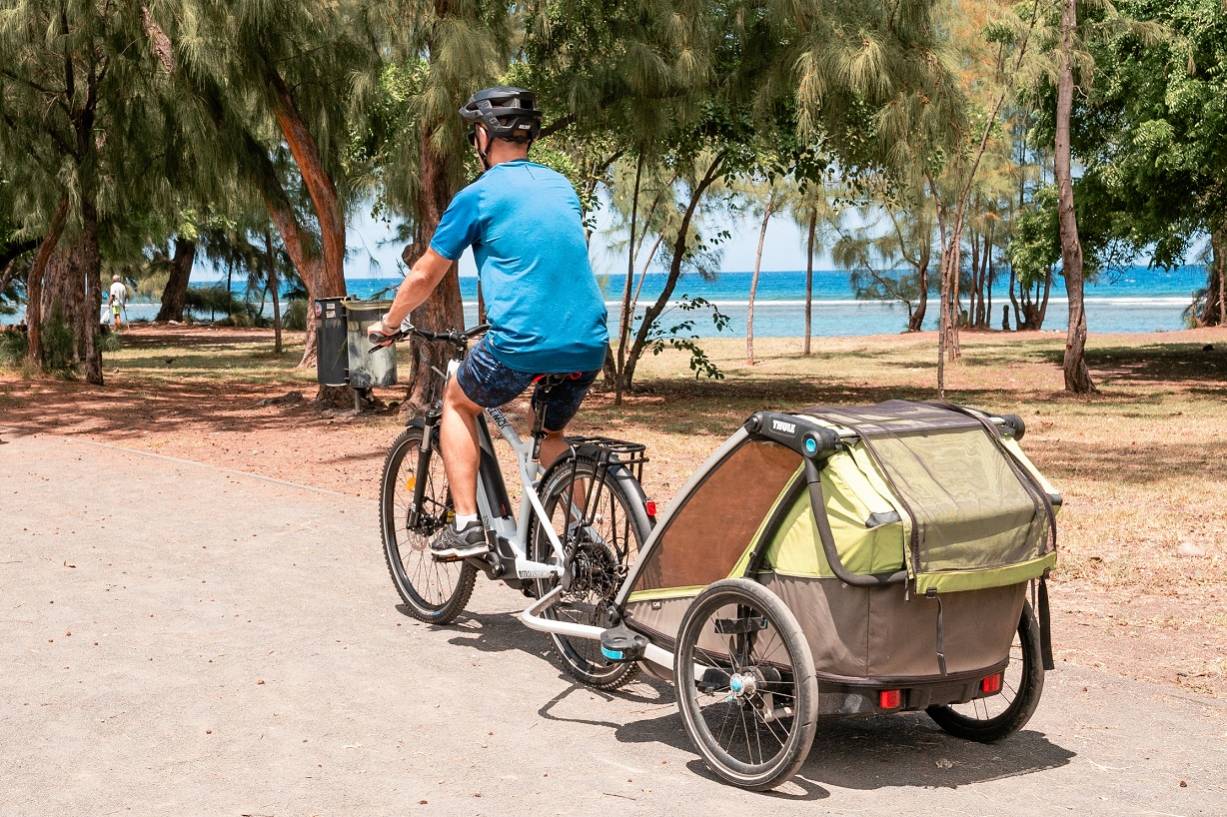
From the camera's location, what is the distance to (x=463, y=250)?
Result: 541 cm

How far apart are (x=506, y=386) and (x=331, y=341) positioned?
32.8 feet

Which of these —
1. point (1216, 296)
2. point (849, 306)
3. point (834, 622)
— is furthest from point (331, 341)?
point (849, 306)

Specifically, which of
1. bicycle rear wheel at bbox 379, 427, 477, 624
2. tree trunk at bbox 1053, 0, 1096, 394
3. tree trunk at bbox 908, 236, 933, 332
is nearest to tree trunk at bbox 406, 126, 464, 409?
tree trunk at bbox 1053, 0, 1096, 394

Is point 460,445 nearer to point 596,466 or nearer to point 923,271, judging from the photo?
point 596,466

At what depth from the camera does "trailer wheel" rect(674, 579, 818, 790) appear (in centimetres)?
410

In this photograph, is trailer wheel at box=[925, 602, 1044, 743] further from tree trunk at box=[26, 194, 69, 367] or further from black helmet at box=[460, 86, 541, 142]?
tree trunk at box=[26, 194, 69, 367]

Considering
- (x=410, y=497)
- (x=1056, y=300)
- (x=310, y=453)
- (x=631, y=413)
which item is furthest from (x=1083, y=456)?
(x=1056, y=300)

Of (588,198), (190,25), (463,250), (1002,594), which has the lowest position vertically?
(1002,594)

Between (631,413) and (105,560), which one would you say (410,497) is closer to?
(105,560)

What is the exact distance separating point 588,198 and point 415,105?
630 cm

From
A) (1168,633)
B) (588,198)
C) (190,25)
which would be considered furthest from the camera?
(588,198)

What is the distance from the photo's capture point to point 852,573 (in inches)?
160

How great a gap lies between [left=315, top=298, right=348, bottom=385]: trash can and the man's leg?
9.09m

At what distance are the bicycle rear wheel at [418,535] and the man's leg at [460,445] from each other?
34 centimetres
